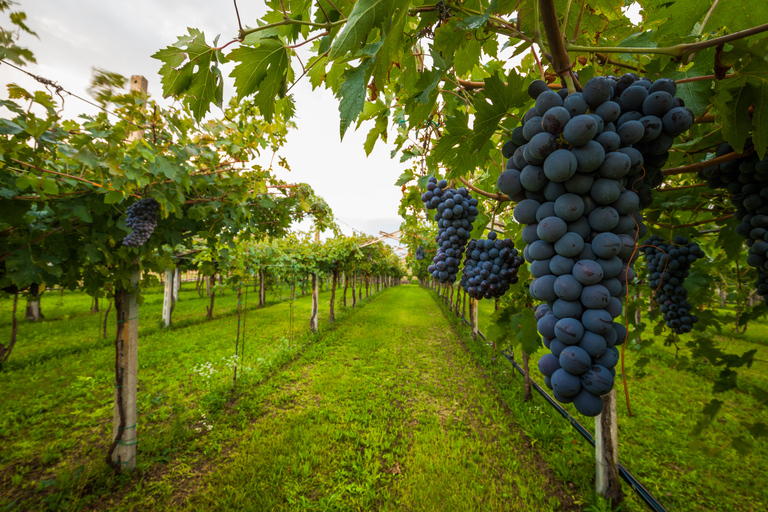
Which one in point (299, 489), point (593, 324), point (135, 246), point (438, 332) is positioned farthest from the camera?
point (438, 332)

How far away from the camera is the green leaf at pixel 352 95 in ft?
2.53

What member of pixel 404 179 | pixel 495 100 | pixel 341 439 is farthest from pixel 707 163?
pixel 341 439

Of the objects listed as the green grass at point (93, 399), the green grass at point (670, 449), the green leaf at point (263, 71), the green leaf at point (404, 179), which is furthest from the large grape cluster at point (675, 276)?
the green grass at point (93, 399)

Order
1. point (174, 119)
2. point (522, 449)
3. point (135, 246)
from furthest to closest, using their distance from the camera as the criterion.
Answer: point (522, 449) → point (135, 246) → point (174, 119)

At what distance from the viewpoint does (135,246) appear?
2.65m

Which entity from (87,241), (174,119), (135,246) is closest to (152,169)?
(174,119)

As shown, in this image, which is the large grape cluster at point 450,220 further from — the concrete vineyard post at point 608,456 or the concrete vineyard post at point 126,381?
the concrete vineyard post at point 126,381

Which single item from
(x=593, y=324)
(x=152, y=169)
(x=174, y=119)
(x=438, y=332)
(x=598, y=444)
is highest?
(x=174, y=119)

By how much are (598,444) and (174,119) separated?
195 inches

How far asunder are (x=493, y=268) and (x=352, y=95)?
1.20 m

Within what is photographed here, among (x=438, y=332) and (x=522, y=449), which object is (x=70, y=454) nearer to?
(x=522, y=449)

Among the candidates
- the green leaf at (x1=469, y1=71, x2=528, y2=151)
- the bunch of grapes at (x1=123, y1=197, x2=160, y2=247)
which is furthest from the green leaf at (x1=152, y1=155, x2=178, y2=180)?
the green leaf at (x1=469, y1=71, x2=528, y2=151)

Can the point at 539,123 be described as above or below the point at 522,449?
above

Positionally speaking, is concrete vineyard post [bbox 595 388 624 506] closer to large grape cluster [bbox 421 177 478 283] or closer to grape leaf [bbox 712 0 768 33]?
large grape cluster [bbox 421 177 478 283]
